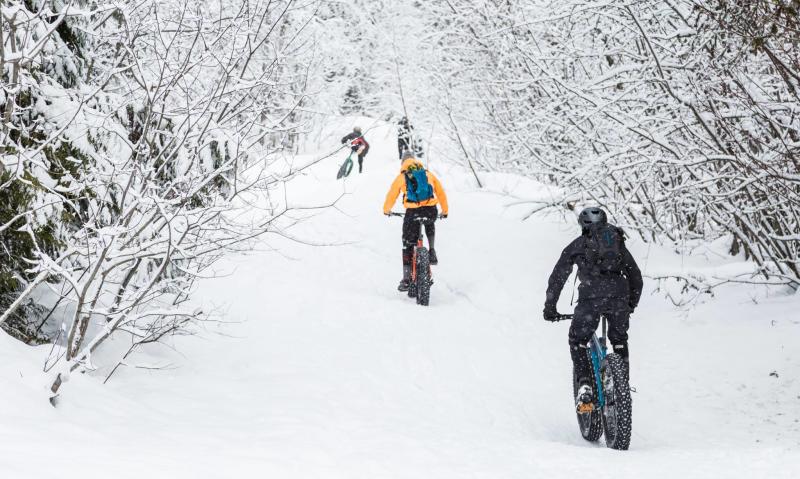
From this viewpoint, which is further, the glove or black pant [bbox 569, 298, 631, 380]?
the glove

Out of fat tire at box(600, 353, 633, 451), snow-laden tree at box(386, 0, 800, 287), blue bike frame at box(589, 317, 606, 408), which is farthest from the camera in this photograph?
snow-laden tree at box(386, 0, 800, 287)

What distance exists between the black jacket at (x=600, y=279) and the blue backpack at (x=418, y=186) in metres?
4.63

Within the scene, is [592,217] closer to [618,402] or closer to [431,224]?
[618,402]

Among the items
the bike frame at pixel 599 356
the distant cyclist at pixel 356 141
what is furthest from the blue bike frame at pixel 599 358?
the distant cyclist at pixel 356 141

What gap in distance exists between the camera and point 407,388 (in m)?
7.01

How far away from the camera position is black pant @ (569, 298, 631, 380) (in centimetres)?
575

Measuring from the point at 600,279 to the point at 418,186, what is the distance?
4.89 meters

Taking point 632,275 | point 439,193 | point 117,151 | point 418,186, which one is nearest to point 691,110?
point 632,275

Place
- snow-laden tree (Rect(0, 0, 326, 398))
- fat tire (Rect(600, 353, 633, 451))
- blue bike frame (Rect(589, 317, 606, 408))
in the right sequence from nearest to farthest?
snow-laden tree (Rect(0, 0, 326, 398)), fat tire (Rect(600, 353, 633, 451)), blue bike frame (Rect(589, 317, 606, 408))

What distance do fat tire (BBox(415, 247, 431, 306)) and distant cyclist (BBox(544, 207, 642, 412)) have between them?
423 cm

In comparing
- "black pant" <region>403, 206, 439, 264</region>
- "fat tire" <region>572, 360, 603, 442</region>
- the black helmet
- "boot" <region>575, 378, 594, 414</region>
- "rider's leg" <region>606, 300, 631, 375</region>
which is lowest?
"fat tire" <region>572, 360, 603, 442</region>

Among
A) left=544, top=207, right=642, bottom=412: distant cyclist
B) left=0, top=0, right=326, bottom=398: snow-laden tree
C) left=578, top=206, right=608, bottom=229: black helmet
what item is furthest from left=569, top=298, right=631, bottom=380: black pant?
left=0, top=0, right=326, bottom=398: snow-laden tree

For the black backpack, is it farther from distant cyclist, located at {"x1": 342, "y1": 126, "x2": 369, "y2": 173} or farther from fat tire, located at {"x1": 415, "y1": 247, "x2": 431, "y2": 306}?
fat tire, located at {"x1": 415, "y1": 247, "x2": 431, "y2": 306}

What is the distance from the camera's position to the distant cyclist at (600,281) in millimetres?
5715
